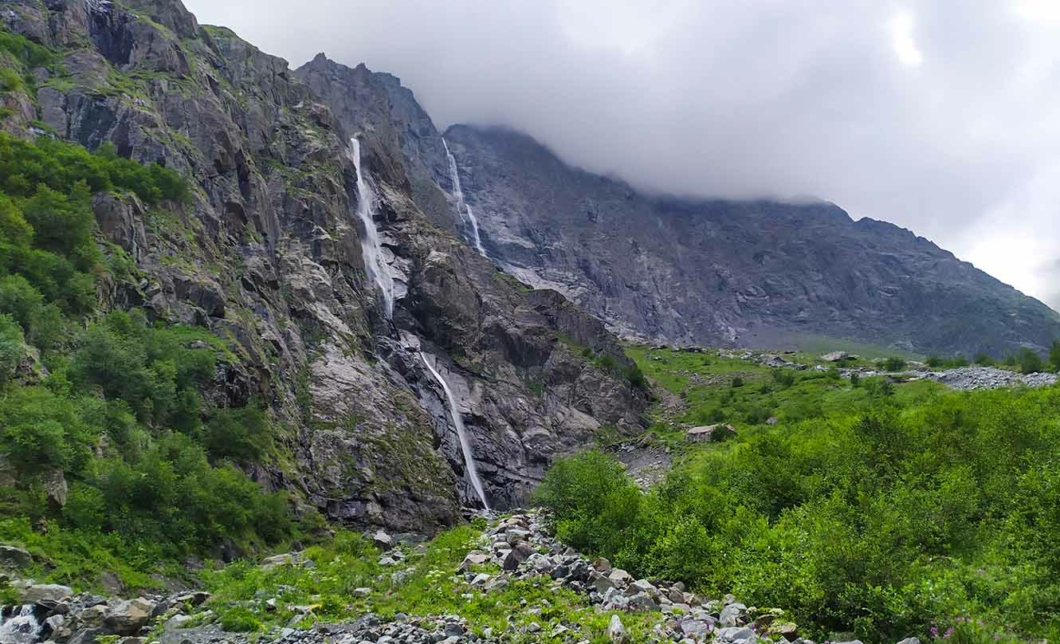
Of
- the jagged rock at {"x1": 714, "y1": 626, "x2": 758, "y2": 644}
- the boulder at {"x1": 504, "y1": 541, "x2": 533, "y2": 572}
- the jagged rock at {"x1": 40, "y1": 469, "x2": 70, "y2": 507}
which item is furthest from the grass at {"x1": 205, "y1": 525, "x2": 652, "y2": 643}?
the jagged rock at {"x1": 40, "y1": 469, "x2": 70, "y2": 507}

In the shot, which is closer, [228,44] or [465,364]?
[465,364]

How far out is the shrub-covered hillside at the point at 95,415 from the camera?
74.1 ft

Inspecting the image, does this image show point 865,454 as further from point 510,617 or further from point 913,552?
point 510,617

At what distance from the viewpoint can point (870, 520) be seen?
596 inches

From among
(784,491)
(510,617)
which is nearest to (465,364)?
(784,491)

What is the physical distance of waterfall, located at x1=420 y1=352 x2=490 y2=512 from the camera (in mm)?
64250

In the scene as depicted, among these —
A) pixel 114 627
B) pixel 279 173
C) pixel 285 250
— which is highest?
pixel 279 173

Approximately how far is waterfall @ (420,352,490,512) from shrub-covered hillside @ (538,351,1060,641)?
32485mm

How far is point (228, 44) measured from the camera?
9656 cm

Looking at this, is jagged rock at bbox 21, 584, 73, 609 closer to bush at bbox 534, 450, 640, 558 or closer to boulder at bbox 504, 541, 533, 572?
boulder at bbox 504, 541, 533, 572

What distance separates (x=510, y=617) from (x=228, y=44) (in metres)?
106

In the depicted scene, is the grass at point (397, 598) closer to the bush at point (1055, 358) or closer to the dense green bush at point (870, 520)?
the dense green bush at point (870, 520)

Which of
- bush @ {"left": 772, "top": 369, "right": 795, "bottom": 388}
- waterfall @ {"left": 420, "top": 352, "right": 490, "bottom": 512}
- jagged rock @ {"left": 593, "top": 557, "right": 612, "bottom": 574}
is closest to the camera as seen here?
jagged rock @ {"left": 593, "top": 557, "right": 612, "bottom": 574}

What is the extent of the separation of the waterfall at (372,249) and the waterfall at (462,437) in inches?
405
